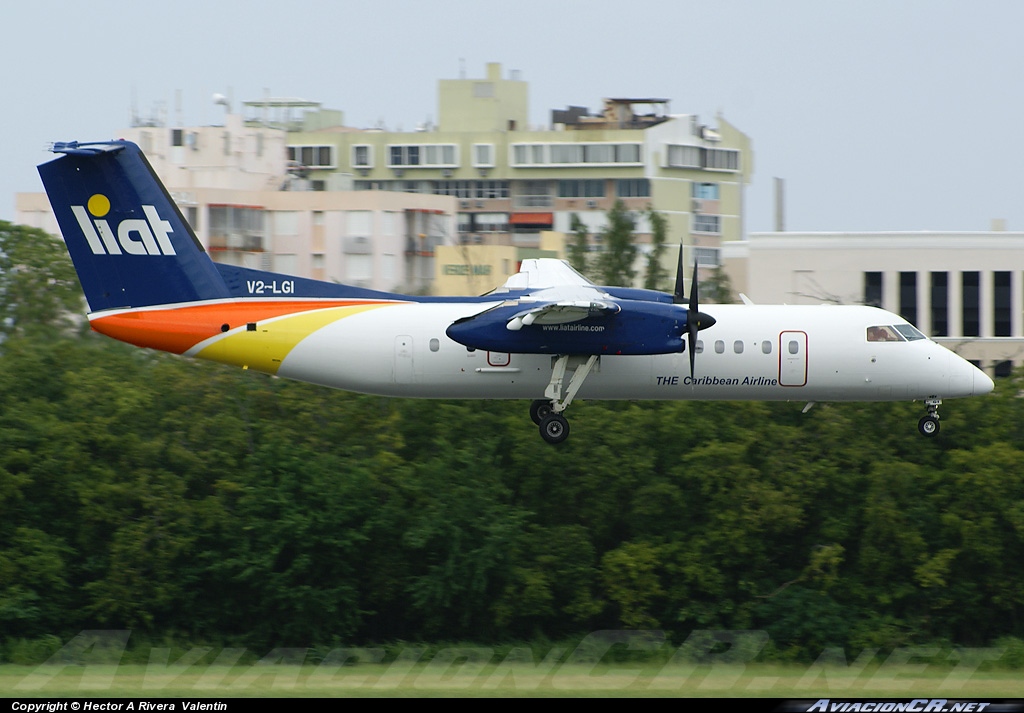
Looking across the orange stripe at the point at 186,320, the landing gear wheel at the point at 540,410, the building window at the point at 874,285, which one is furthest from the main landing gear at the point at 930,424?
the building window at the point at 874,285

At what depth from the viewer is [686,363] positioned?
25938 mm

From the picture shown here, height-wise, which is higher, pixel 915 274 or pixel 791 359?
pixel 915 274

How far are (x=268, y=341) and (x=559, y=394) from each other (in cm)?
562

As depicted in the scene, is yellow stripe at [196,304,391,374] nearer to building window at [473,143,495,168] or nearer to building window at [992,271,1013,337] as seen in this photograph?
building window at [992,271,1013,337]

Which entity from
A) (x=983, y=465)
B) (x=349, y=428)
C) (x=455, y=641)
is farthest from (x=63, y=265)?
(x=983, y=465)

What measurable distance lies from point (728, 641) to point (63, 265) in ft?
83.3

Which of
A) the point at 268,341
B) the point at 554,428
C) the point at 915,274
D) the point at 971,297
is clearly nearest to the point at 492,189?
the point at 915,274

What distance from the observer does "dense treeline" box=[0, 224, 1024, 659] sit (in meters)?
36.2

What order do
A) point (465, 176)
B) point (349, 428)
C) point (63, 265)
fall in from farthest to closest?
point (465, 176)
point (63, 265)
point (349, 428)

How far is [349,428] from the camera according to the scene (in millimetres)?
39031

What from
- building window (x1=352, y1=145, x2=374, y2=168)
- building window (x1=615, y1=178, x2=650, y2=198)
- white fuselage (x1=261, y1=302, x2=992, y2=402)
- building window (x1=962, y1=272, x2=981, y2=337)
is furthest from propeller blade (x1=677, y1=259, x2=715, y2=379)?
building window (x1=352, y1=145, x2=374, y2=168)

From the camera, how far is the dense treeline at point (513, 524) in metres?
36.2

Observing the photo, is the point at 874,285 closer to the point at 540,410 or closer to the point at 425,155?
the point at 540,410
